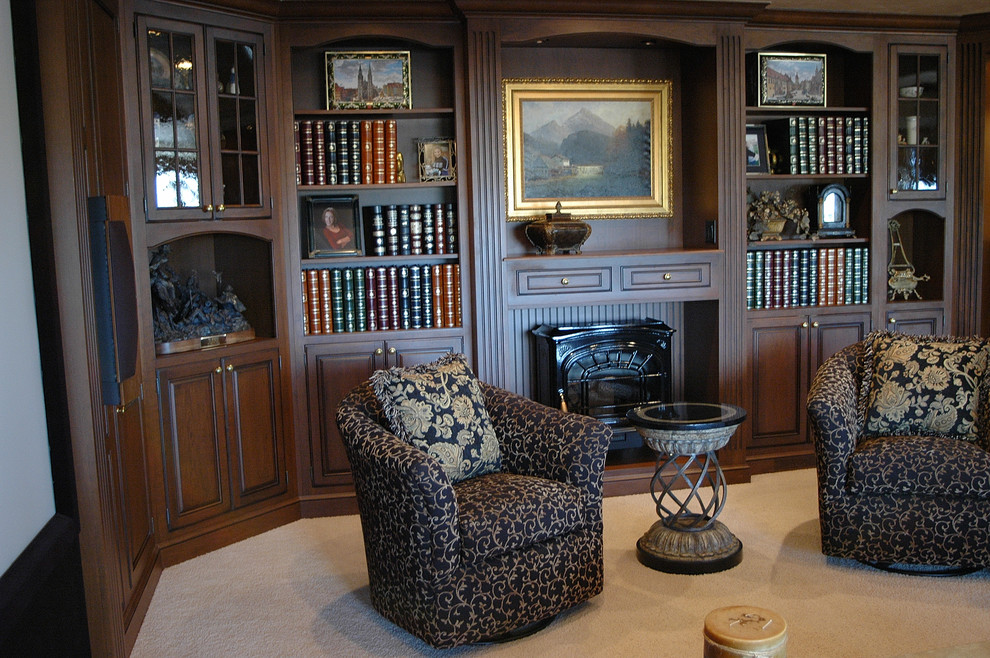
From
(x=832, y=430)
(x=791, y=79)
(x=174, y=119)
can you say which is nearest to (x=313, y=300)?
(x=174, y=119)

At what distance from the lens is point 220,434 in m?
4.07

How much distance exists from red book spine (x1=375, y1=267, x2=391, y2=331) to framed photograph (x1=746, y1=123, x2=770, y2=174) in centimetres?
221

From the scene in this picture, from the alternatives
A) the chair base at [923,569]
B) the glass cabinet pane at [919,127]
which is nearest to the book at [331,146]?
the chair base at [923,569]

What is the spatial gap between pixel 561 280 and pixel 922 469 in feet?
6.50

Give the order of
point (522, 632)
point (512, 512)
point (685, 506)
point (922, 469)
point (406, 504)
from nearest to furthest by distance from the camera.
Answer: point (406, 504), point (512, 512), point (522, 632), point (922, 469), point (685, 506)

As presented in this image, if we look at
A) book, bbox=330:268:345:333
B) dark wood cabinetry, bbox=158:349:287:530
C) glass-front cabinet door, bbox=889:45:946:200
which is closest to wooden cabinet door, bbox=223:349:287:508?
dark wood cabinetry, bbox=158:349:287:530

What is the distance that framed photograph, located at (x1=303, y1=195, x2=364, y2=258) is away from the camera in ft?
15.1

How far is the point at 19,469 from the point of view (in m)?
1.78

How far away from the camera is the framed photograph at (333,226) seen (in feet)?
15.1

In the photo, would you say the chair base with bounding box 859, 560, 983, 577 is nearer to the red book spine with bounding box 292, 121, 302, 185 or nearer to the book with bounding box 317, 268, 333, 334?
the book with bounding box 317, 268, 333, 334

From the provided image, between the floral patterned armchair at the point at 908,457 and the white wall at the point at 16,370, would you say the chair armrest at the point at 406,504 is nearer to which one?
the white wall at the point at 16,370

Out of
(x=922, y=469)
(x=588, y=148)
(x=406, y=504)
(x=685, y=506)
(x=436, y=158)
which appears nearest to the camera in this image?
(x=406, y=504)

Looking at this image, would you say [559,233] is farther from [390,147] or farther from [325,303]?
[325,303]

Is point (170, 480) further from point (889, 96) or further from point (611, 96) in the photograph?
point (889, 96)
